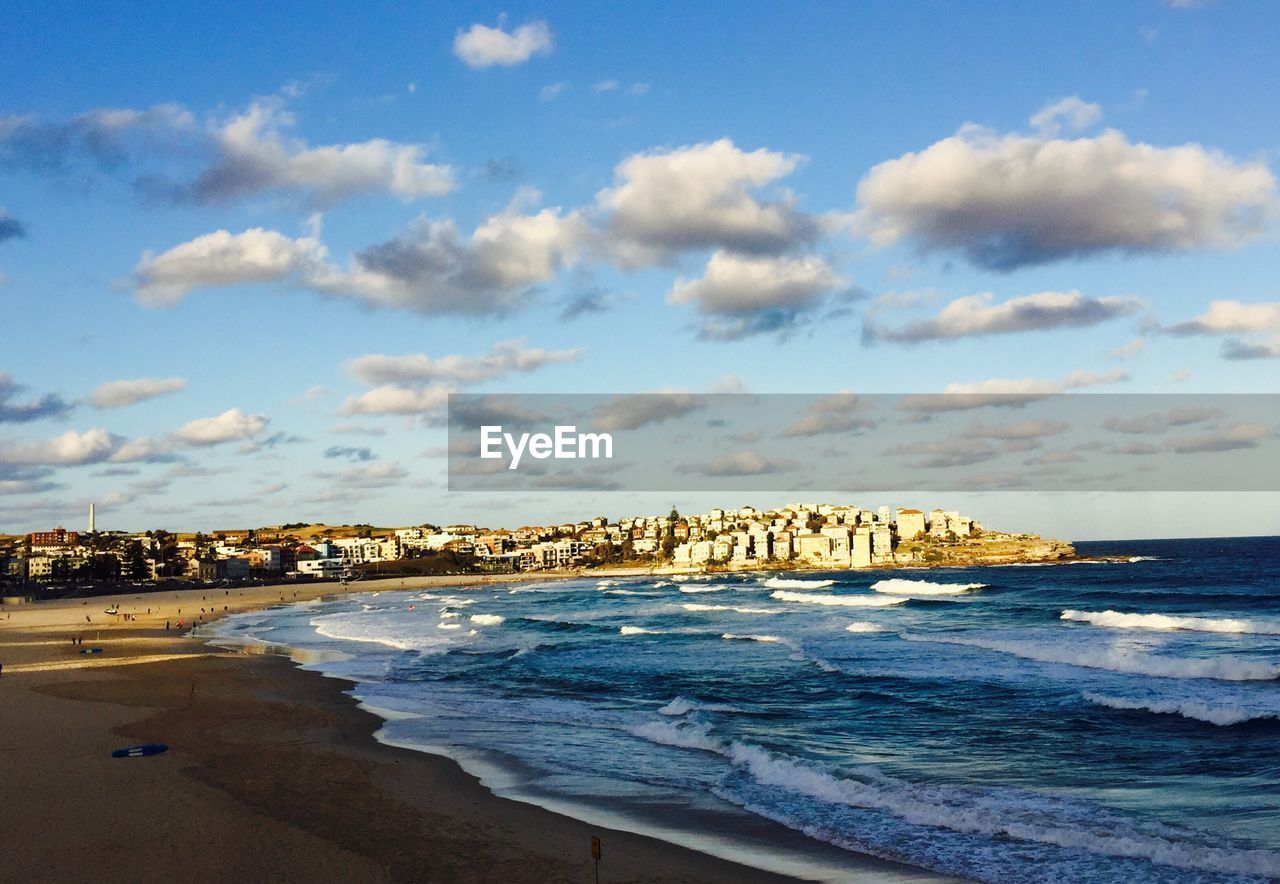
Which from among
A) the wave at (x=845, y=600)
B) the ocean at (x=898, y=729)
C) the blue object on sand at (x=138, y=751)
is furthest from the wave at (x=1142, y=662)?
the wave at (x=845, y=600)

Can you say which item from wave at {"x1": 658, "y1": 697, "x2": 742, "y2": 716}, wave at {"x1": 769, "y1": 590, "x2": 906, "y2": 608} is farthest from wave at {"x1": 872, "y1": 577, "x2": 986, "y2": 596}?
wave at {"x1": 658, "y1": 697, "x2": 742, "y2": 716}

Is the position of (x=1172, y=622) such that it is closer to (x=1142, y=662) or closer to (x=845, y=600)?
(x=1142, y=662)

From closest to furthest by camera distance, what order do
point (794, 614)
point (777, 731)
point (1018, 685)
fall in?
point (777, 731)
point (1018, 685)
point (794, 614)

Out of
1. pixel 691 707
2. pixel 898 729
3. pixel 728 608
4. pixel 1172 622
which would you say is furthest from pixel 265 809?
pixel 728 608

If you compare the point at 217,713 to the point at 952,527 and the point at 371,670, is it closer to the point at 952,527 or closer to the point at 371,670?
the point at 371,670

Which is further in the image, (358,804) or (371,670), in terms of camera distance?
(371,670)

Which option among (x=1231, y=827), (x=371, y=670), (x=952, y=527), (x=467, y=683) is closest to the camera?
(x=1231, y=827)

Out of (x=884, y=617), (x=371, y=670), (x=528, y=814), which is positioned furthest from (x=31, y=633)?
(x=528, y=814)
